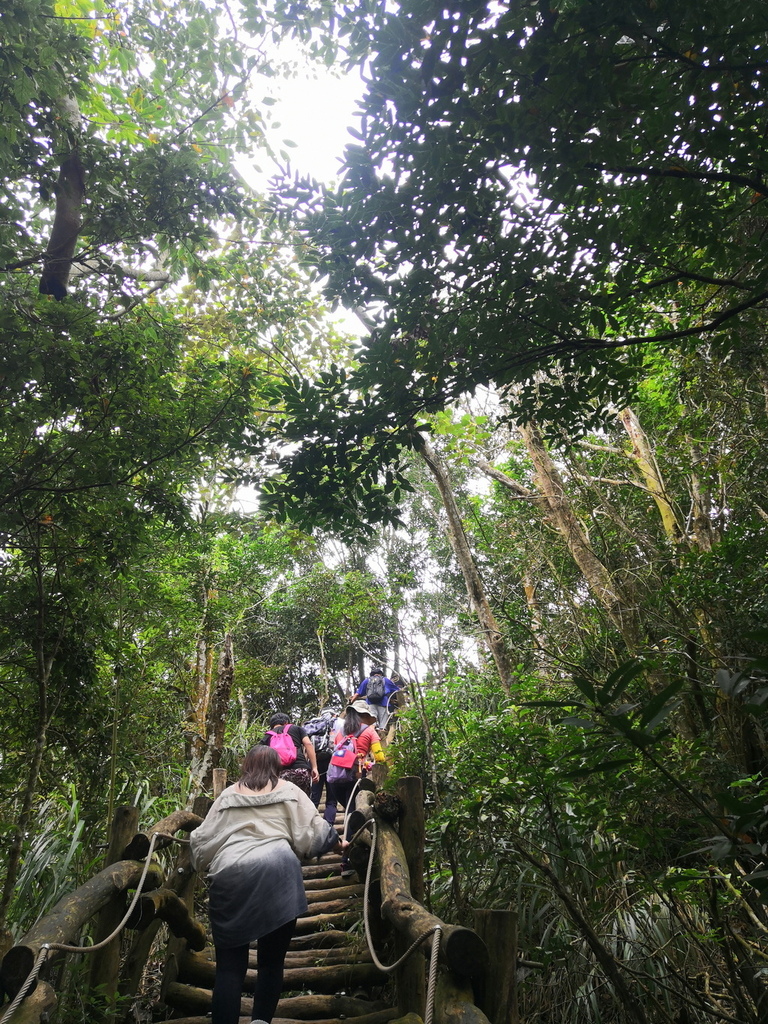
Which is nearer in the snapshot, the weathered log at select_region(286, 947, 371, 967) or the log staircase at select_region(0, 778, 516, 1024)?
the log staircase at select_region(0, 778, 516, 1024)

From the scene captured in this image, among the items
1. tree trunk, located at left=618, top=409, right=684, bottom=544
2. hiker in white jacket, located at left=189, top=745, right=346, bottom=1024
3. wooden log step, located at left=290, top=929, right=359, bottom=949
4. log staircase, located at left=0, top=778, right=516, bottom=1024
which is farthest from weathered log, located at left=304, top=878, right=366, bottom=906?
tree trunk, located at left=618, top=409, right=684, bottom=544

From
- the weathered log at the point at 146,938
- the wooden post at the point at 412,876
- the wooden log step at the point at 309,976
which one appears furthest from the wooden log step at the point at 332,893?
the wooden post at the point at 412,876

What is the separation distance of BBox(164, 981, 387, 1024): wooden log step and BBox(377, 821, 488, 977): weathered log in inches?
33.3

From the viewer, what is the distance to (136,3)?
14.6 feet

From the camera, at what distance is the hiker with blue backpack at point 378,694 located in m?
7.25

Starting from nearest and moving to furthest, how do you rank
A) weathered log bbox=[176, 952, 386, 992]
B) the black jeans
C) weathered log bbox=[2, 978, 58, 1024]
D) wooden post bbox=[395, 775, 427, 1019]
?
weathered log bbox=[2, 978, 58, 1024], the black jeans, wooden post bbox=[395, 775, 427, 1019], weathered log bbox=[176, 952, 386, 992]

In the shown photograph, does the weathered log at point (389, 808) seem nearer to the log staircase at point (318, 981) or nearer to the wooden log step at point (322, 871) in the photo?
the log staircase at point (318, 981)

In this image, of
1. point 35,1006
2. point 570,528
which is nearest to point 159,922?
point 35,1006

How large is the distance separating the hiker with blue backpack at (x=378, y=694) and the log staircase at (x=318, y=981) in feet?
10.00

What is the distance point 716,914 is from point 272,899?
1.93m

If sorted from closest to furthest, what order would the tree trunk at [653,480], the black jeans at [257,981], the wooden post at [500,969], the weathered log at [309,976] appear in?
1. the wooden post at [500,969]
2. the black jeans at [257,981]
3. the weathered log at [309,976]
4. the tree trunk at [653,480]

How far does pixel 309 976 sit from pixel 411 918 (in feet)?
5.34

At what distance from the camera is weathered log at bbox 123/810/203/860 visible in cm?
310

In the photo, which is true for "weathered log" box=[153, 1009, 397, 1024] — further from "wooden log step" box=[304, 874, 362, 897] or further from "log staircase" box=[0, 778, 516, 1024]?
"wooden log step" box=[304, 874, 362, 897]
